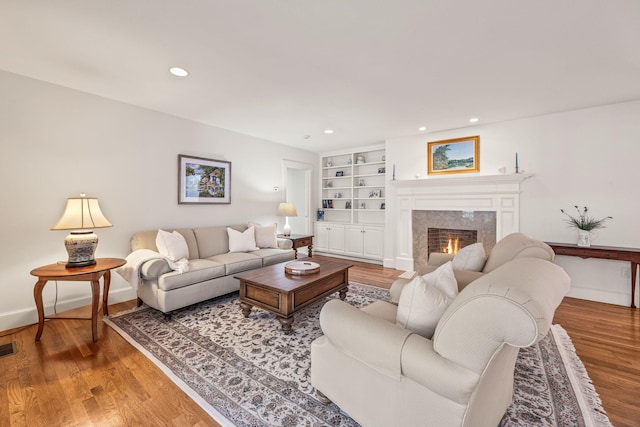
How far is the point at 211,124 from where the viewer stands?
13.8 feet

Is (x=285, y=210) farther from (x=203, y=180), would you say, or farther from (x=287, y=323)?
(x=287, y=323)

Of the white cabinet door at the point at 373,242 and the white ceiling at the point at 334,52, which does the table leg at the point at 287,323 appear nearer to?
the white ceiling at the point at 334,52

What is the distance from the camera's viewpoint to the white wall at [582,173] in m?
3.32

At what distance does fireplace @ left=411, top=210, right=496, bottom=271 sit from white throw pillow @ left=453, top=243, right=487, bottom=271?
67.0 inches

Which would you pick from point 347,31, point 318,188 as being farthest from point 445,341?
point 318,188

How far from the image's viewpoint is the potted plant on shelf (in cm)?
340

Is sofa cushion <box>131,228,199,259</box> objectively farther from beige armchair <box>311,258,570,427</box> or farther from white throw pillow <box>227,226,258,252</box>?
beige armchair <box>311,258,570,427</box>

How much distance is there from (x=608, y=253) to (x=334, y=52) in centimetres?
394

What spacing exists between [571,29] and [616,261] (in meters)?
3.16

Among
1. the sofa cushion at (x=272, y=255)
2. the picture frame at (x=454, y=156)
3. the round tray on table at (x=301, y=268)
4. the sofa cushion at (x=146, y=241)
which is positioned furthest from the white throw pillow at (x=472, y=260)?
the sofa cushion at (x=146, y=241)

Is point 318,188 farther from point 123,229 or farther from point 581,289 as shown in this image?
point 581,289

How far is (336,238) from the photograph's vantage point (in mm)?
6059

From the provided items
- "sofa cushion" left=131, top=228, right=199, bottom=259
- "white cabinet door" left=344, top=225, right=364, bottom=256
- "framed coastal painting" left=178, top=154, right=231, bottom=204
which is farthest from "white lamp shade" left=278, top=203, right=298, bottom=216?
"sofa cushion" left=131, top=228, right=199, bottom=259

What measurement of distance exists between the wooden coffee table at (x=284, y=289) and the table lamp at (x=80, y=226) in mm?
1437
